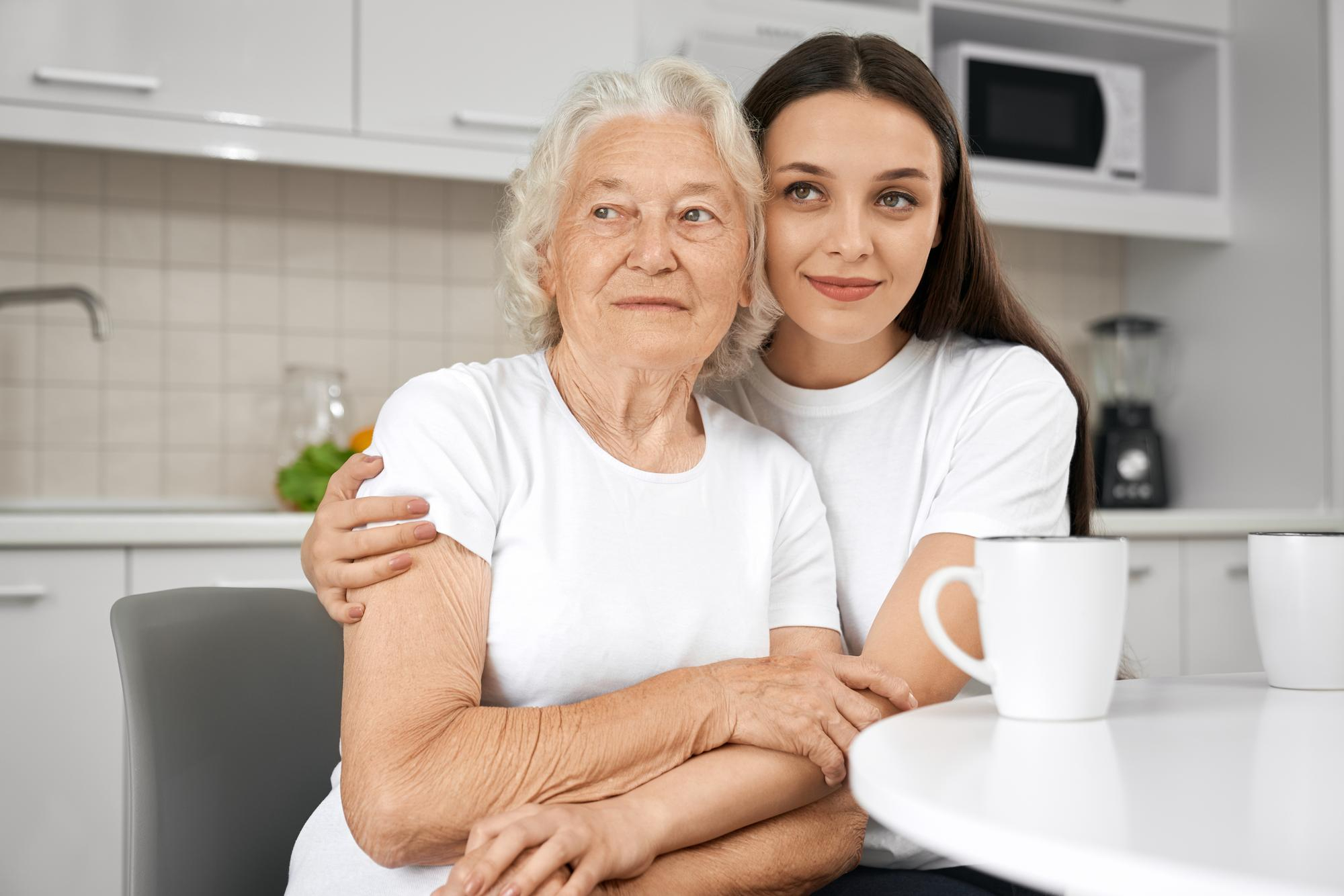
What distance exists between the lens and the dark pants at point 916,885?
99cm

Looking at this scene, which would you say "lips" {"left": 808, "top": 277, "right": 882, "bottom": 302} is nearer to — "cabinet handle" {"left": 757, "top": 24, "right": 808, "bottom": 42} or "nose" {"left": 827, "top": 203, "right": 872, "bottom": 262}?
"nose" {"left": 827, "top": 203, "right": 872, "bottom": 262}

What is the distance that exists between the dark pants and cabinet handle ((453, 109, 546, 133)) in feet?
5.33

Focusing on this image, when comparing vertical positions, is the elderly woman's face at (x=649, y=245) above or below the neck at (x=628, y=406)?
above

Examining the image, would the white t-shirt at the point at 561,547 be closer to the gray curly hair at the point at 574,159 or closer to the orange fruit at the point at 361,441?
the gray curly hair at the point at 574,159

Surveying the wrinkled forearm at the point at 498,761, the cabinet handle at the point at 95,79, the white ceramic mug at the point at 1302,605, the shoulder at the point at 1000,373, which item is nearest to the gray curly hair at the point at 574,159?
the shoulder at the point at 1000,373

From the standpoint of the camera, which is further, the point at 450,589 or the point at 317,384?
the point at 317,384

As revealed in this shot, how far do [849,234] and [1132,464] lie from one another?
77.7 inches

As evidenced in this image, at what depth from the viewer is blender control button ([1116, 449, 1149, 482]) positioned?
A: 2879 mm

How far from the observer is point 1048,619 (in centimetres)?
67

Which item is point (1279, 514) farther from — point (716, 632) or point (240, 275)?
point (240, 275)

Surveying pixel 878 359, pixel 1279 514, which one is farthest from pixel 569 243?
pixel 1279 514

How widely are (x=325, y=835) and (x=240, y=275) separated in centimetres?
177

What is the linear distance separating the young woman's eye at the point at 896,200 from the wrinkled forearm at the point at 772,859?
0.62 metres

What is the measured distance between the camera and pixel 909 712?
732 millimetres
